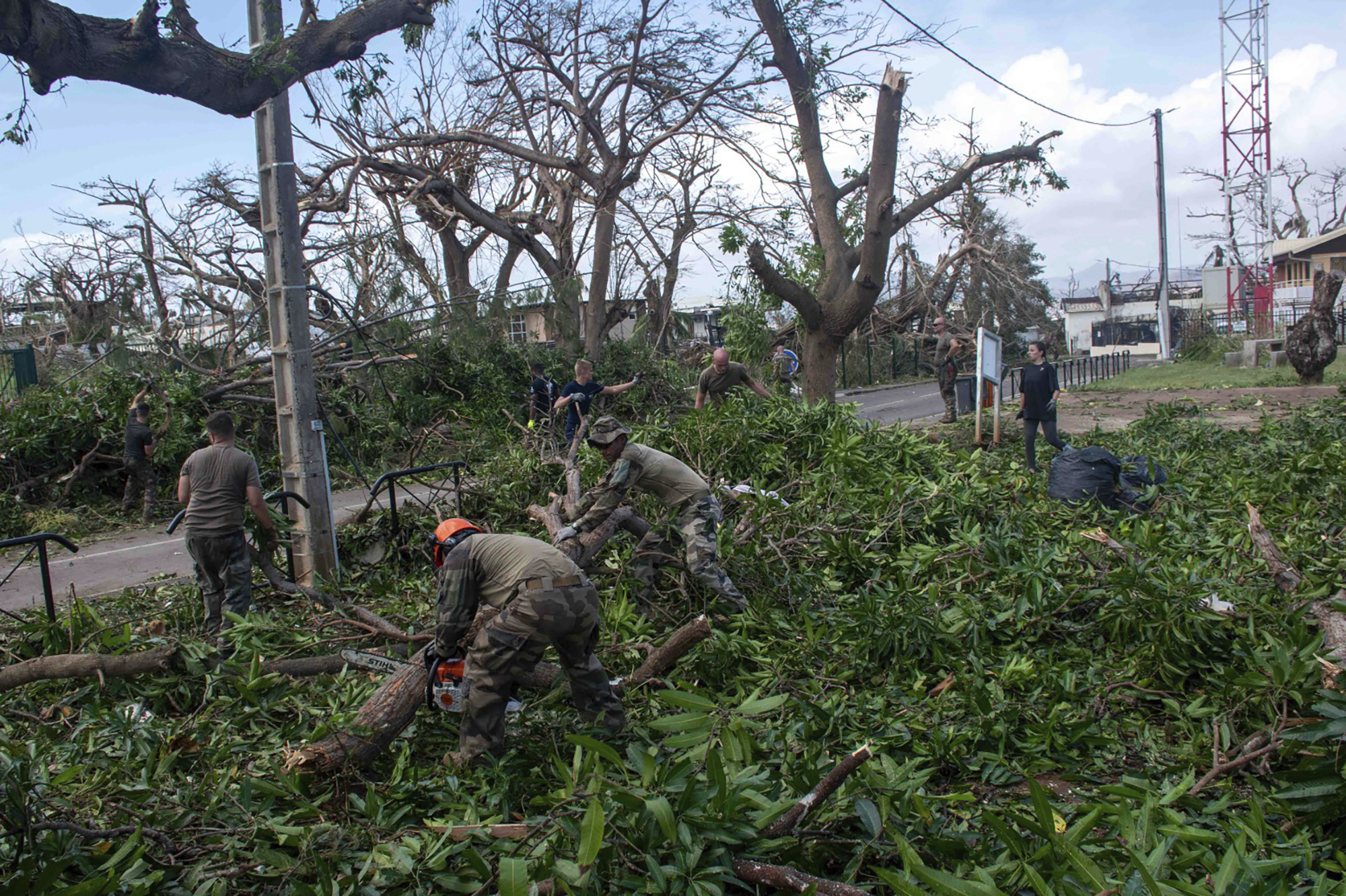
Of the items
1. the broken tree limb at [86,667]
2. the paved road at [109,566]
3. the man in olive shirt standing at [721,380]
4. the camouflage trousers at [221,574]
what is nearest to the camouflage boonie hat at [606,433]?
the camouflage trousers at [221,574]

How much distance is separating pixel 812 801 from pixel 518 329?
41.8 feet

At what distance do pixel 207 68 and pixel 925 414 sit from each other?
51.0 feet

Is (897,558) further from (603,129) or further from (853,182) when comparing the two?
(603,129)

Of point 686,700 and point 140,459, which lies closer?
point 686,700

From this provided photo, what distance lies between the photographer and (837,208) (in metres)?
13.1

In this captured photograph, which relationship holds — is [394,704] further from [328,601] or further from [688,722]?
[328,601]

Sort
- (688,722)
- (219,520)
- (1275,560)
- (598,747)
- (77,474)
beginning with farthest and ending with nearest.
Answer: (77,474)
(219,520)
(1275,560)
(688,722)
(598,747)

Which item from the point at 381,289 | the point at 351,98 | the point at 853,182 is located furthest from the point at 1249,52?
the point at 351,98

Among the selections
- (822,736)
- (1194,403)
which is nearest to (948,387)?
(1194,403)

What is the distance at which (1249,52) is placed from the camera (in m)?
32.2

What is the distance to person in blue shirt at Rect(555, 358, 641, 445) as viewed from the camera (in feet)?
33.3

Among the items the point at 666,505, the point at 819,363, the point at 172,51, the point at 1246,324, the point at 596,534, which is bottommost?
the point at 596,534

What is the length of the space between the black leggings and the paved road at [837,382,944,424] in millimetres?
4407

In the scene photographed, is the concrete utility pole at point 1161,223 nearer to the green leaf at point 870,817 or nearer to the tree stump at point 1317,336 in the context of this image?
the tree stump at point 1317,336
